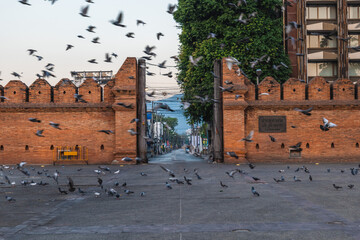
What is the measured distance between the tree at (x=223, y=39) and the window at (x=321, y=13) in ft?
47.8

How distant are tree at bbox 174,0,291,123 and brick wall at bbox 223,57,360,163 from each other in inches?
170

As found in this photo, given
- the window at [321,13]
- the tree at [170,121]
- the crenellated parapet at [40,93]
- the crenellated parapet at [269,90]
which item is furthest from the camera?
the tree at [170,121]

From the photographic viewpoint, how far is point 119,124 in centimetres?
2281

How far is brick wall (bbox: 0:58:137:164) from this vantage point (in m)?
23.0

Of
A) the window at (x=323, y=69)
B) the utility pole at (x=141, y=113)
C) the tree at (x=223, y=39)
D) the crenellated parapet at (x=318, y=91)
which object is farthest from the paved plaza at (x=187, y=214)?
the window at (x=323, y=69)

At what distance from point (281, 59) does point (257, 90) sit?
713 centimetres

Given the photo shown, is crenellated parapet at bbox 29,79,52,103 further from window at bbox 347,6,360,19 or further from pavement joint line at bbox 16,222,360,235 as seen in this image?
window at bbox 347,6,360,19

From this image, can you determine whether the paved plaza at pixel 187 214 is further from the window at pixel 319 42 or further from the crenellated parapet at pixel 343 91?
the window at pixel 319 42

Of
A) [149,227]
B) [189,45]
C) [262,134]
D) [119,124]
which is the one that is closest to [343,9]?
[189,45]

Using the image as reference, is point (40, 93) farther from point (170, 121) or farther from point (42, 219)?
point (170, 121)

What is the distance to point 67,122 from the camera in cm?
2327

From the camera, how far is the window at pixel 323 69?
147 feet

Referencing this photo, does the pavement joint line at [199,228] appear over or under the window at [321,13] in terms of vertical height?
under

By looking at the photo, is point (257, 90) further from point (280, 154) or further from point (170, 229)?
point (170, 229)
